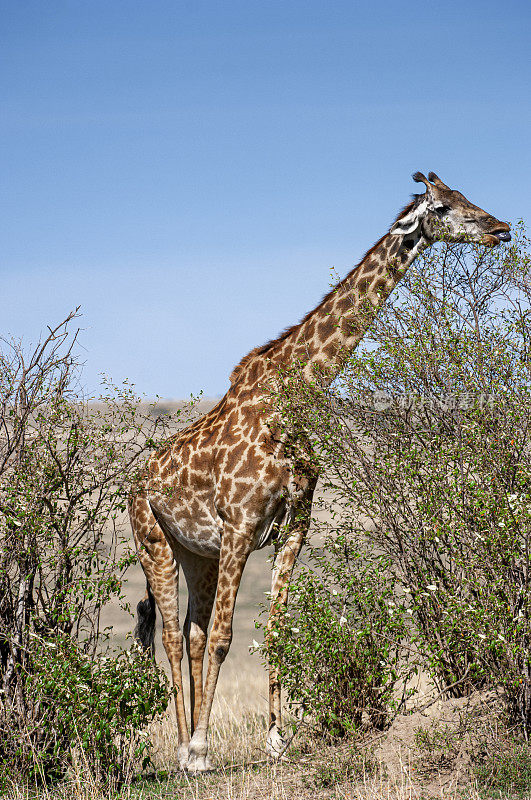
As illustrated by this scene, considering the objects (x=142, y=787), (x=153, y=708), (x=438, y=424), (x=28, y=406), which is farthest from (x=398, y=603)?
(x=28, y=406)

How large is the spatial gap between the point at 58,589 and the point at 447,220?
4.44m

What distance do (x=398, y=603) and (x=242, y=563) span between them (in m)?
1.70

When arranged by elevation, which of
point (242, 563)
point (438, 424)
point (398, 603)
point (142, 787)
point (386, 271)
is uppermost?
point (386, 271)

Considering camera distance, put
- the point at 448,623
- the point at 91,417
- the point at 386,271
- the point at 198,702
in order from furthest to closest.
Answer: the point at 198,702 → the point at 386,271 → the point at 91,417 → the point at 448,623

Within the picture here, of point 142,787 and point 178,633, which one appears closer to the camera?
point 142,787

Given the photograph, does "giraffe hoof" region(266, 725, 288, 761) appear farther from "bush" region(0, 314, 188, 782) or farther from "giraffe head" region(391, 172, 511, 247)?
"giraffe head" region(391, 172, 511, 247)

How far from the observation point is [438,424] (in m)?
6.84

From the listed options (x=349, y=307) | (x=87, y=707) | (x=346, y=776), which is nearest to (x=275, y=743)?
(x=346, y=776)

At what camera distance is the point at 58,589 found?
6.85m

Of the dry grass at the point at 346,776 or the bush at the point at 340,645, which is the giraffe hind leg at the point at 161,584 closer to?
the dry grass at the point at 346,776

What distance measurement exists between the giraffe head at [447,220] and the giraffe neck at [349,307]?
10 cm

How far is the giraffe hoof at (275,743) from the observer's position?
278 inches

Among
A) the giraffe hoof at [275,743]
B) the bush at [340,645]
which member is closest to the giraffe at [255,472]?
the giraffe hoof at [275,743]

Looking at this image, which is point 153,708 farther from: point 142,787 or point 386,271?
point 386,271
